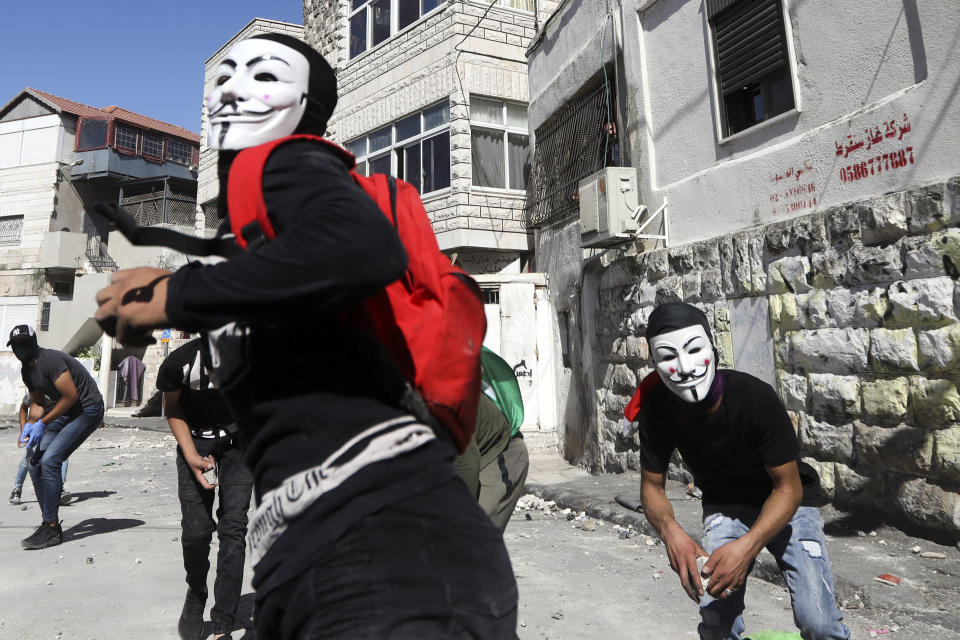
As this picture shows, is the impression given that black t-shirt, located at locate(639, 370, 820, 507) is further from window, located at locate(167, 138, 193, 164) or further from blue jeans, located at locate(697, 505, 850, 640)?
window, located at locate(167, 138, 193, 164)

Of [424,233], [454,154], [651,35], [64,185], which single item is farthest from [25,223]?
[424,233]

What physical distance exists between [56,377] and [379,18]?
12.6m

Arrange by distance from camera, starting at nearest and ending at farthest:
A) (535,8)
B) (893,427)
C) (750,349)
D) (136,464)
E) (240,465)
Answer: (240,465) → (893,427) → (750,349) → (136,464) → (535,8)

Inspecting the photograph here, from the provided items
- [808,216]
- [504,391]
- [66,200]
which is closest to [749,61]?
[808,216]

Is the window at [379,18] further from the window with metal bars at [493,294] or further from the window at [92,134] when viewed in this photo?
the window at [92,134]

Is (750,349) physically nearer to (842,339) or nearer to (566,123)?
(842,339)

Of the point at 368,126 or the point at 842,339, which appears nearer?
the point at 842,339

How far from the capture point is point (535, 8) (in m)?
14.7

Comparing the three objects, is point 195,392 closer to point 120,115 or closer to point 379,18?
point 379,18

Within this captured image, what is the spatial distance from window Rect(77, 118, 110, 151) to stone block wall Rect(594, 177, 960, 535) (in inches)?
1273

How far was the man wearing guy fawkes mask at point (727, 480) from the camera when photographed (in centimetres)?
253

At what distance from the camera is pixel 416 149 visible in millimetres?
14656

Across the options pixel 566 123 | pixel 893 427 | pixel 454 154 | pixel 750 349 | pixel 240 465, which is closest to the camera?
pixel 240 465

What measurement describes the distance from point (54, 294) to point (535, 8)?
25743mm
